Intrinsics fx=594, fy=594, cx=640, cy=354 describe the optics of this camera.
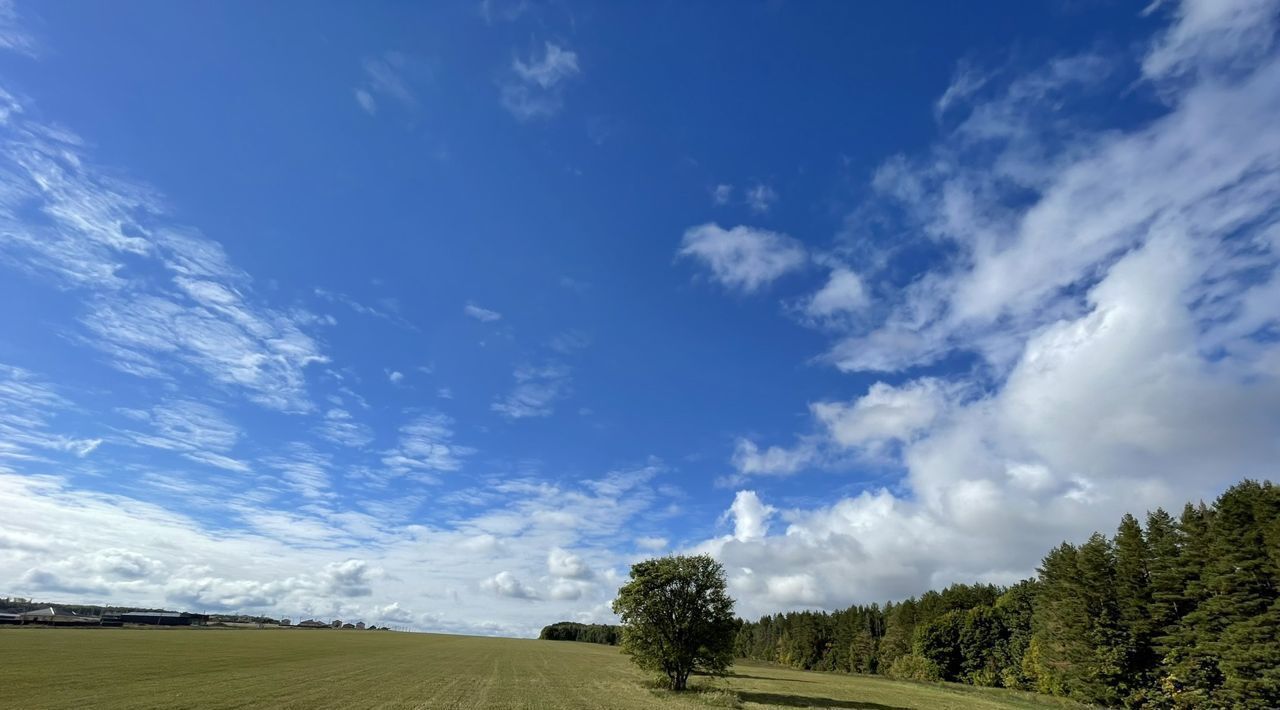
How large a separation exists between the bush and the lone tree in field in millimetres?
92266

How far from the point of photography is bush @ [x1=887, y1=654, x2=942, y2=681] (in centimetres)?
12497

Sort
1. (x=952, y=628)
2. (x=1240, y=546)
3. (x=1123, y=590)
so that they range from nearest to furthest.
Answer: (x=1240, y=546), (x=1123, y=590), (x=952, y=628)

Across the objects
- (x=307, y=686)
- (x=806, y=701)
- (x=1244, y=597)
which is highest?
(x=1244, y=597)

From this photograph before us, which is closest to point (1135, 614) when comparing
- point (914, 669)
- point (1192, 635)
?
point (1192, 635)

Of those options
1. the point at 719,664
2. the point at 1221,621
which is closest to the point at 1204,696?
the point at 1221,621

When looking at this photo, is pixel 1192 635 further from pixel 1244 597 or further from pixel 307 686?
pixel 307 686

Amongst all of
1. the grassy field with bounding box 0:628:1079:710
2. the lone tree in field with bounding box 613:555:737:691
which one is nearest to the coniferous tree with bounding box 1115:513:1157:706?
the grassy field with bounding box 0:628:1079:710

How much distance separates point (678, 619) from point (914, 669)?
103 meters

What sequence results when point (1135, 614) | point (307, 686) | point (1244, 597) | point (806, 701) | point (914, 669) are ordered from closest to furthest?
point (307, 686) → point (1244, 597) → point (806, 701) → point (1135, 614) → point (914, 669)

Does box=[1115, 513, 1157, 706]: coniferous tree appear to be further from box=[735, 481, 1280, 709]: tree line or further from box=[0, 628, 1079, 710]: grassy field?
box=[0, 628, 1079, 710]: grassy field

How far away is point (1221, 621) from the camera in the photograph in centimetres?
5353

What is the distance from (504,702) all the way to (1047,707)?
65.7 metres

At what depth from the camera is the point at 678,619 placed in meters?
57.8

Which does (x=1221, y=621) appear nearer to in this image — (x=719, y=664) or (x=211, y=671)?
(x=719, y=664)
